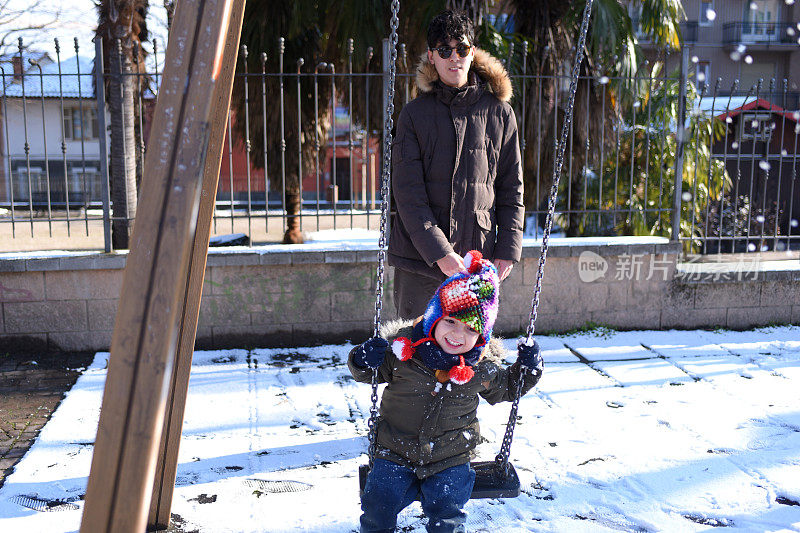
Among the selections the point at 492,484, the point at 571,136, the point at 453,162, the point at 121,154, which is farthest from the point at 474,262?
the point at 571,136

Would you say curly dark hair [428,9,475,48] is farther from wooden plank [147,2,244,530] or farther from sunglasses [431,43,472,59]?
wooden plank [147,2,244,530]

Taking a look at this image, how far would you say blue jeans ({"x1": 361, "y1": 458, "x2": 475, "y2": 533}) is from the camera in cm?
241

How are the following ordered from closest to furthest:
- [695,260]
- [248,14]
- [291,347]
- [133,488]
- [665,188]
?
1. [133,488]
2. [291,347]
3. [695,260]
4. [248,14]
5. [665,188]

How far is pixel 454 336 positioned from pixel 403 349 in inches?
7.5

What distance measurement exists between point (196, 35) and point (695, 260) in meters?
5.61

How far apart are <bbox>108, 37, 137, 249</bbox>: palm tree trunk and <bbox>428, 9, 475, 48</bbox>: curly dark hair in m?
3.38

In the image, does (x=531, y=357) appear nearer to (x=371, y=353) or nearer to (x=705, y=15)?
(x=371, y=353)

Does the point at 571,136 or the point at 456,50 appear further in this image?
the point at 571,136

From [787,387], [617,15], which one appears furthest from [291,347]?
[617,15]

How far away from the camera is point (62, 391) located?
449 cm

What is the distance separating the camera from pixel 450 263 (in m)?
2.80

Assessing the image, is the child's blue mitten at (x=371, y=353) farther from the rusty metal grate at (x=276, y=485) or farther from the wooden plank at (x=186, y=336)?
the rusty metal grate at (x=276, y=485)

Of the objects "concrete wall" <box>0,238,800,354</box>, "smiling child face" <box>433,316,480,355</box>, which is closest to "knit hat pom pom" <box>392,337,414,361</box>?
"smiling child face" <box>433,316,480,355</box>

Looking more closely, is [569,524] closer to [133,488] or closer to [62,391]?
[133,488]
